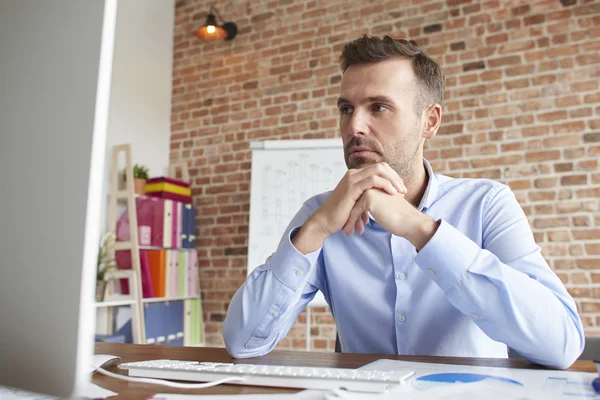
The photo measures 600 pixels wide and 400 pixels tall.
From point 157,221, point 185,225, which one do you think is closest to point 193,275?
point 185,225

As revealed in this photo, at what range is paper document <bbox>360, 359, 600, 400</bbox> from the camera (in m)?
0.67

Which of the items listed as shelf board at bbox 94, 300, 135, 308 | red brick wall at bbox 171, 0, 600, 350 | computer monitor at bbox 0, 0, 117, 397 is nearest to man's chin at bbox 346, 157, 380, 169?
computer monitor at bbox 0, 0, 117, 397

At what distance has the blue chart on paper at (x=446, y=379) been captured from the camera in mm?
700

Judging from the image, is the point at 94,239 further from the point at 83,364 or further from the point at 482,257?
the point at 482,257

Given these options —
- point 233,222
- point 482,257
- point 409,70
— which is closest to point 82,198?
point 482,257

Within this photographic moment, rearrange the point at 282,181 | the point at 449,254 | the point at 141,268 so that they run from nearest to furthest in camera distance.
Result: the point at 449,254 → the point at 282,181 → the point at 141,268

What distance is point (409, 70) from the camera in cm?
150

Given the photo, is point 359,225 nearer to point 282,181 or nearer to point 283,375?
point 283,375

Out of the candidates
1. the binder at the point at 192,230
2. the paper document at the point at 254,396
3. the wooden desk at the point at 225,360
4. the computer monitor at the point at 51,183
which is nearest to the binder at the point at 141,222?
the binder at the point at 192,230

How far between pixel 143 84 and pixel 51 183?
4.18 m

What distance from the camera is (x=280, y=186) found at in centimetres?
364

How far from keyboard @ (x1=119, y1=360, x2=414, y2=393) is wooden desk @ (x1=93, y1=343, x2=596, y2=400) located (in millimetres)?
19

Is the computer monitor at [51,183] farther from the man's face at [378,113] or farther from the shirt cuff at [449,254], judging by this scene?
the man's face at [378,113]

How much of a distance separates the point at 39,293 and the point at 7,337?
58 mm
